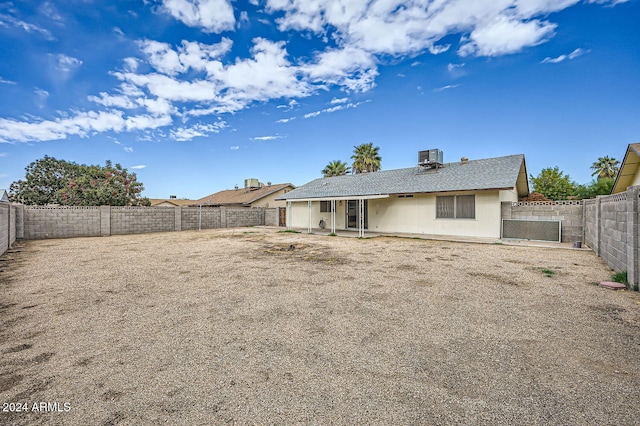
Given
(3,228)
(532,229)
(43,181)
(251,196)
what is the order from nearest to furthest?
(3,228)
(532,229)
(251,196)
(43,181)

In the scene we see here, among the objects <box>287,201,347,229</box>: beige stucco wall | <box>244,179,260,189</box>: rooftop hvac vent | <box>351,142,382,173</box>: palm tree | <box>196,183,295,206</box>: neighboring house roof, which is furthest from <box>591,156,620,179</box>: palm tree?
<box>244,179,260,189</box>: rooftop hvac vent

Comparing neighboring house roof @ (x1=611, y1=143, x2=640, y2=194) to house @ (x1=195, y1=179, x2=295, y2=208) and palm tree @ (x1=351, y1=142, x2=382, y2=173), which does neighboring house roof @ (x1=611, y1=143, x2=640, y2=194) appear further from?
house @ (x1=195, y1=179, x2=295, y2=208)

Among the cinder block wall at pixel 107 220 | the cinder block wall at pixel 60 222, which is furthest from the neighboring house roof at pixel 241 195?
the cinder block wall at pixel 60 222

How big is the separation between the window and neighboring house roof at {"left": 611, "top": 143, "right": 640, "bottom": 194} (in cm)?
507

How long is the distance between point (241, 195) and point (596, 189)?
33.9 meters

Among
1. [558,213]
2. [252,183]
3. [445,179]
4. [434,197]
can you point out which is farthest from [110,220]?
[558,213]

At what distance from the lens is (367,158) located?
29328mm

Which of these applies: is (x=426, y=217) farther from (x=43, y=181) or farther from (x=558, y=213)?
(x=43, y=181)

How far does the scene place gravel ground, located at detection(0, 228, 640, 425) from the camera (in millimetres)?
1857

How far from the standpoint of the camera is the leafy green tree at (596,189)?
75.1 feet

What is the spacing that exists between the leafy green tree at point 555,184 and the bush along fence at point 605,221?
17.6 meters

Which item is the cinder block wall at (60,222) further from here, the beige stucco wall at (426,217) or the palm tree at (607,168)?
the palm tree at (607,168)

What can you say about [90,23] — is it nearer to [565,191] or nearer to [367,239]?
[367,239]

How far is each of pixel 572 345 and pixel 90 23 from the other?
16.6 m
